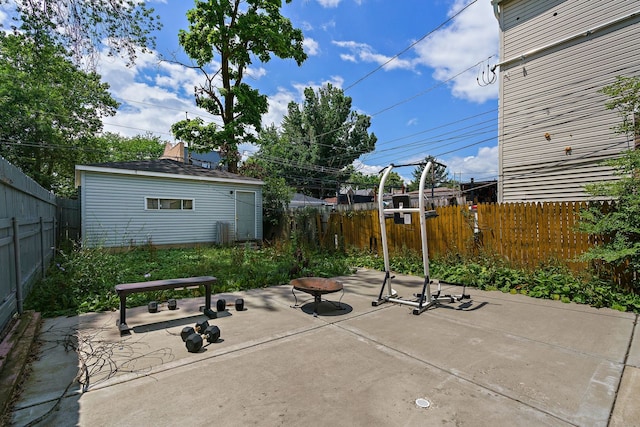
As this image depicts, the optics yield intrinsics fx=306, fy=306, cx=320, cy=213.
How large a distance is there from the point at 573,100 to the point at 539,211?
12.7 feet

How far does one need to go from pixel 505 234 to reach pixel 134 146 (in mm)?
38468

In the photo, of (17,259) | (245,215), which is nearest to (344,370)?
(17,259)

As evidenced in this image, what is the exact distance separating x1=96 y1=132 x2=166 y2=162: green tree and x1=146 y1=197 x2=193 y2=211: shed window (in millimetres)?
22121

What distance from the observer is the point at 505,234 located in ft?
21.5

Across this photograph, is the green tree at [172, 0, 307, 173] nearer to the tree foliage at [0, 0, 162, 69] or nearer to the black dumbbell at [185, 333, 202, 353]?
the tree foliage at [0, 0, 162, 69]

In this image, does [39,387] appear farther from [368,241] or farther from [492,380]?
[368,241]

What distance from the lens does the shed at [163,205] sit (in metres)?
10.6

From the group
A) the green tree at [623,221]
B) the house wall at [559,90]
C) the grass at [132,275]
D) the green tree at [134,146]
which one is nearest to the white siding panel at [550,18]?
the house wall at [559,90]

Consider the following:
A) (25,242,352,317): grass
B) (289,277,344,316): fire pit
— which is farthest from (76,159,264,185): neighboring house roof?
(289,277,344,316): fire pit

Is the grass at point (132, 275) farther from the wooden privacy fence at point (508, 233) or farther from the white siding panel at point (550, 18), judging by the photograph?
the white siding panel at point (550, 18)

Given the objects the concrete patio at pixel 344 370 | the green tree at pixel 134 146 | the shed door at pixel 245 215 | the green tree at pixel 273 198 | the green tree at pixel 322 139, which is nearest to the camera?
the concrete patio at pixel 344 370

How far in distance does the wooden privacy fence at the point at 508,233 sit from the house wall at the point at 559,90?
238 centimetres

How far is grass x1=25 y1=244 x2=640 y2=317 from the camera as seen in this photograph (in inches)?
186

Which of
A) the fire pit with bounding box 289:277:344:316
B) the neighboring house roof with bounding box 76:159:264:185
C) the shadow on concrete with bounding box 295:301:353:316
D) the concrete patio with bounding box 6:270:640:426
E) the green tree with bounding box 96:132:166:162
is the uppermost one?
the green tree with bounding box 96:132:166:162
